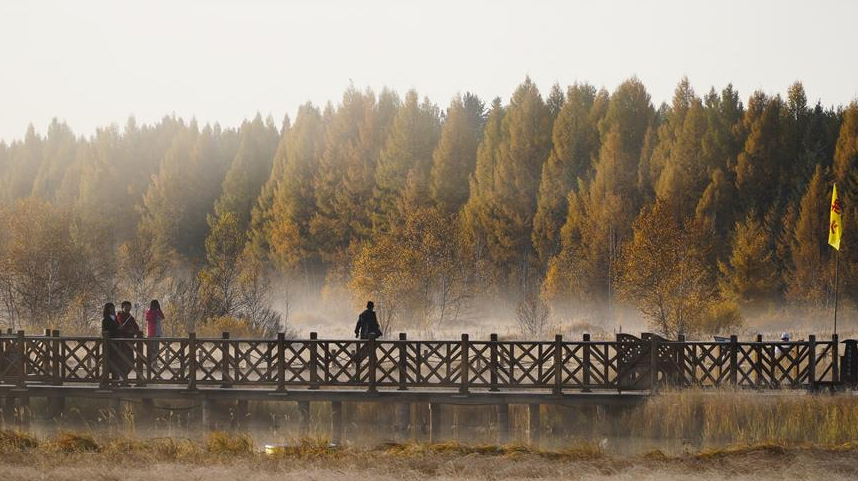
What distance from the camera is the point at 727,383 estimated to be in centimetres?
2339

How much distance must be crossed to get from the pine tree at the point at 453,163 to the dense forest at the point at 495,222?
102 mm

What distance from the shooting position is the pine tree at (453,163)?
64188 mm

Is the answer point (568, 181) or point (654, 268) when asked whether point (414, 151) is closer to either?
point (568, 181)

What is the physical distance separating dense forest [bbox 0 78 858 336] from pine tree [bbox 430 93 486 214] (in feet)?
0.33

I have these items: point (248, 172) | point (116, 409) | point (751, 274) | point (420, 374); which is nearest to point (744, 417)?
point (420, 374)

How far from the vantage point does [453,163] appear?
212 ft

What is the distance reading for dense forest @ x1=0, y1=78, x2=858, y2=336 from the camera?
148ft

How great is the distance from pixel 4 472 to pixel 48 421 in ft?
29.8

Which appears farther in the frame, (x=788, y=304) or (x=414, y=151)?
(x=414, y=151)

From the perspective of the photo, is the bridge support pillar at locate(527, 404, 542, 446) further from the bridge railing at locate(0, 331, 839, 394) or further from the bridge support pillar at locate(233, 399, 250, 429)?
the bridge support pillar at locate(233, 399, 250, 429)

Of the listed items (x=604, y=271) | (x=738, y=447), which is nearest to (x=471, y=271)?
(x=604, y=271)

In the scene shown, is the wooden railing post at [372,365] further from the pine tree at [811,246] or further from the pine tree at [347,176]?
the pine tree at [347,176]

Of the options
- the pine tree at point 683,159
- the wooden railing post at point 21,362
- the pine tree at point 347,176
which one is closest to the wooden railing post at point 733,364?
the wooden railing post at point 21,362

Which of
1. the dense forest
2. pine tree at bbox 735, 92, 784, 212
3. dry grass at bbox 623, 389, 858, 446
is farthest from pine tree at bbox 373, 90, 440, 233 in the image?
dry grass at bbox 623, 389, 858, 446
